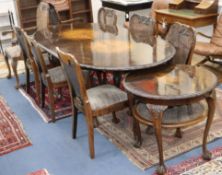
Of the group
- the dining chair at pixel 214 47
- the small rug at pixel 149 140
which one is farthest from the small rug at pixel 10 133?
the dining chair at pixel 214 47

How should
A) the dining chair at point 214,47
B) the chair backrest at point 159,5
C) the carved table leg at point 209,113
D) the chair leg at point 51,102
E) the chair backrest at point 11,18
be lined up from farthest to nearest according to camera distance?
the chair backrest at point 11,18, the chair backrest at point 159,5, the dining chair at point 214,47, the chair leg at point 51,102, the carved table leg at point 209,113

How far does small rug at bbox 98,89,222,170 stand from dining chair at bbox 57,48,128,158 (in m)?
0.35

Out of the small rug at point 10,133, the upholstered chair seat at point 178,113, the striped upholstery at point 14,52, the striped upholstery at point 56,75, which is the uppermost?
the striped upholstery at point 14,52

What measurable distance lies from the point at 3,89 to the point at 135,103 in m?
2.36

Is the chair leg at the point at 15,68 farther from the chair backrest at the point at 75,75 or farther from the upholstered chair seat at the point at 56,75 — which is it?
the chair backrest at the point at 75,75

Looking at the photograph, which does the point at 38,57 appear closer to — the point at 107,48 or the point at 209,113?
the point at 107,48

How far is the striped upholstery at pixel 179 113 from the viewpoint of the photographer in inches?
93.3

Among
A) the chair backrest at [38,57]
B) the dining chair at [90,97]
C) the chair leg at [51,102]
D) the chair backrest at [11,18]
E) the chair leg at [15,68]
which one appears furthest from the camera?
the chair backrest at [11,18]


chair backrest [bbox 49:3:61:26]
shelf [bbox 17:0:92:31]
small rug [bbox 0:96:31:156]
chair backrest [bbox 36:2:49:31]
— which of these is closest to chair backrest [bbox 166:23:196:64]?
small rug [bbox 0:96:31:156]

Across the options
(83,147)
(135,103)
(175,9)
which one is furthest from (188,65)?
(175,9)

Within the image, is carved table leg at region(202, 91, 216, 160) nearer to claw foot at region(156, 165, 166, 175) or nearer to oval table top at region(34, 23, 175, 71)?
claw foot at region(156, 165, 166, 175)

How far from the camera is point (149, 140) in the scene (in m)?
2.86

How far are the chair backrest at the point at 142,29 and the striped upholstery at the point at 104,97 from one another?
0.72 meters

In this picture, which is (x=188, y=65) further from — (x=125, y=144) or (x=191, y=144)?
(x=125, y=144)
